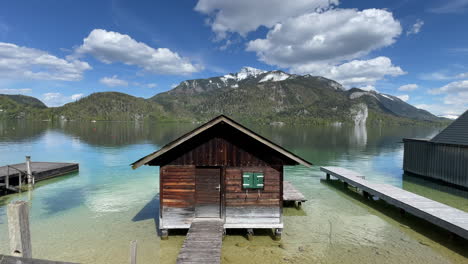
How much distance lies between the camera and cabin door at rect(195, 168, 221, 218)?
14.1 metres

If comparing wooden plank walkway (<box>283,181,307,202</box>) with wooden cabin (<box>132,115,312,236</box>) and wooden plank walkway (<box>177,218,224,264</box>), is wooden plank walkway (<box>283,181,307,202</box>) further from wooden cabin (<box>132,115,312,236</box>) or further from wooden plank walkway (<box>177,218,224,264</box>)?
wooden plank walkway (<box>177,218,224,264</box>)

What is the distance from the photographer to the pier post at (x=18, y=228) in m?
6.38

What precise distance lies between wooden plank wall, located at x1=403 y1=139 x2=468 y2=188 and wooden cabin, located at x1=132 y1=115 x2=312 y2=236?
76.0 ft

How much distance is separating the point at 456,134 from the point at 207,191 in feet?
97.0

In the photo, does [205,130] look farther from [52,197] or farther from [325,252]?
[52,197]

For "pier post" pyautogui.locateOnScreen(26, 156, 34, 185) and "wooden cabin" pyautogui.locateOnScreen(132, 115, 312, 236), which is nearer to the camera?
"wooden cabin" pyautogui.locateOnScreen(132, 115, 312, 236)

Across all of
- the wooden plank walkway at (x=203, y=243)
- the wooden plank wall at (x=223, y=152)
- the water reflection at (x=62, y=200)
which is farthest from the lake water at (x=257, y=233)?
the wooden plank wall at (x=223, y=152)

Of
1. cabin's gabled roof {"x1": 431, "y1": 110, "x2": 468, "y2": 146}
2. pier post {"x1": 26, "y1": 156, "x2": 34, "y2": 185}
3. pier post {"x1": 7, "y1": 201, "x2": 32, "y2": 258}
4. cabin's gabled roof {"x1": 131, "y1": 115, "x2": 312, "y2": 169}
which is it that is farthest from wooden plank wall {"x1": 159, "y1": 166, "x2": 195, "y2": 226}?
cabin's gabled roof {"x1": 431, "y1": 110, "x2": 468, "y2": 146}

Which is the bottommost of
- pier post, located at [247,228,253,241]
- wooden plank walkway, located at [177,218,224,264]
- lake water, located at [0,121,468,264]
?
lake water, located at [0,121,468,264]

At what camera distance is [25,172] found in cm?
2614

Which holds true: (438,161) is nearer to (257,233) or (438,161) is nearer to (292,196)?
(292,196)

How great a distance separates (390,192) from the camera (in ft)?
68.8

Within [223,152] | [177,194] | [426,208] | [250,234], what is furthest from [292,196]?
[177,194]

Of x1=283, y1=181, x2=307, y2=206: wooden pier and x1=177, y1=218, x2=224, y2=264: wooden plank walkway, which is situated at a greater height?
x1=177, y1=218, x2=224, y2=264: wooden plank walkway
